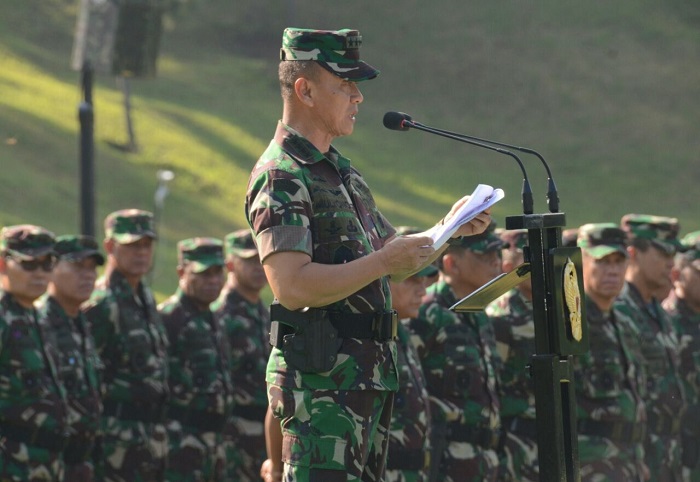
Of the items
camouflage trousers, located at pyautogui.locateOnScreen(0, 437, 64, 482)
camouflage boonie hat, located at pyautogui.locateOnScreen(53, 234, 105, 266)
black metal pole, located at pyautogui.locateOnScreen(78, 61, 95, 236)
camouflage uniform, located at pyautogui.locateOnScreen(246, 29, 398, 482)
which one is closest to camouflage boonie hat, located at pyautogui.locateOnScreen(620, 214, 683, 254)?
camouflage boonie hat, located at pyautogui.locateOnScreen(53, 234, 105, 266)

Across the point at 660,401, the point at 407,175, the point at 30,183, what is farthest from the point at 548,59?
the point at 660,401

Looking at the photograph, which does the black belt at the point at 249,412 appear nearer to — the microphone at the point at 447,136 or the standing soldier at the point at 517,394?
the standing soldier at the point at 517,394

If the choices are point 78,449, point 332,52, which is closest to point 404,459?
point 78,449

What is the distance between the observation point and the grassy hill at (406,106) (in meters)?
A: 28.8

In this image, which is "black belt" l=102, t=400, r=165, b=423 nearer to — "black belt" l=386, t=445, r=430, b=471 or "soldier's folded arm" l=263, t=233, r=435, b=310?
"black belt" l=386, t=445, r=430, b=471

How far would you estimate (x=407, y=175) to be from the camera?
36.7m

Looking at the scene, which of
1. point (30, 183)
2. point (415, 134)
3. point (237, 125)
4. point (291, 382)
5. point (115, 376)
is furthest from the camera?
point (415, 134)

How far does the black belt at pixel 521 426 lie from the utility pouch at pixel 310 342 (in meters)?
4.08

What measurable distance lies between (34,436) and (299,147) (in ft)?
12.0

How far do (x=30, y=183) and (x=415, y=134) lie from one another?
1796 centimetres

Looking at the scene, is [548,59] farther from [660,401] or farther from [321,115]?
[321,115]

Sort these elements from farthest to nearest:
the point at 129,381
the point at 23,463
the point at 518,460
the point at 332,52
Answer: the point at 129,381
the point at 518,460
the point at 23,463
the point at 332,52

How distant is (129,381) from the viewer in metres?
8.63

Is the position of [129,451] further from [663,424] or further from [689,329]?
[689,329]
